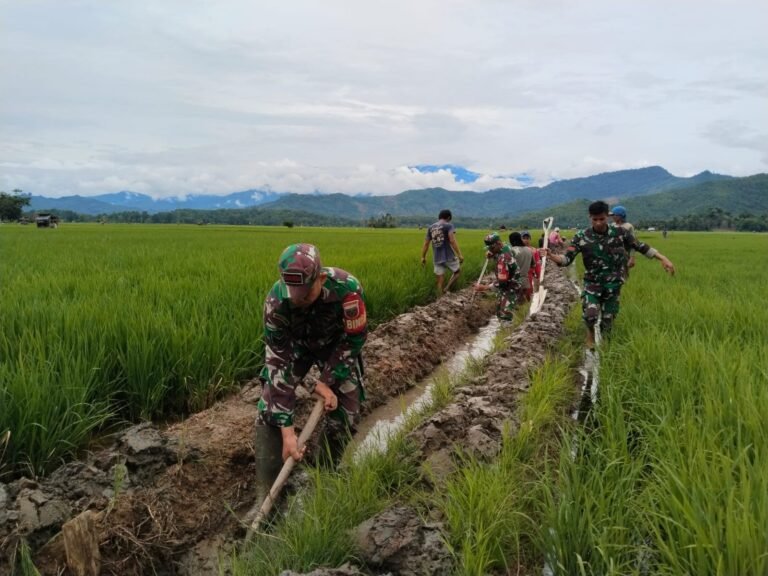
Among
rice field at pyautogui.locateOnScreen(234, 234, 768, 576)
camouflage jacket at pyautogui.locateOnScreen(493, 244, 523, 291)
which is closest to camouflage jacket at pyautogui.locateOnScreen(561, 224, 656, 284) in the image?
rice field at pyautogui.locateOnScreen(234, 234, 768, 576)

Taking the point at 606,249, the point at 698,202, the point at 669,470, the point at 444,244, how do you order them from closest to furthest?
the point at 669,470 → the point at 606,249 → the point at 444,244 → the point at 698,202

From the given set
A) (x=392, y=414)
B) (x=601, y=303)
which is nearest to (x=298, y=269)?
(x=392, y=414)

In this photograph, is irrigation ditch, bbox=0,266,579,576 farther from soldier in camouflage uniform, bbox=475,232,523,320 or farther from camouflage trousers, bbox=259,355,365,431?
soldier in camouflage uniform, bbox=475,232,523,320

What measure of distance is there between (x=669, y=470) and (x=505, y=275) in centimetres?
517

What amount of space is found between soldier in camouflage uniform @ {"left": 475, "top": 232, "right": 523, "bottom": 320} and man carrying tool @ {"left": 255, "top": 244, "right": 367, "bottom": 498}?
4177 millimetres

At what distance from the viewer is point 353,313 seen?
257cm

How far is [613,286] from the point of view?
4750 mm

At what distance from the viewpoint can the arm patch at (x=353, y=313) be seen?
2.56m

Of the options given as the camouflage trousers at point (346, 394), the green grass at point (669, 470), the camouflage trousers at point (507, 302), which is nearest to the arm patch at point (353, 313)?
the camouflage trousers at point (346, 394)

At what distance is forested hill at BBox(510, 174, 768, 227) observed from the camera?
138000mm

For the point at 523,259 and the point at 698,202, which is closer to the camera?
the point at 523,259

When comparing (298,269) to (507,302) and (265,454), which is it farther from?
(507,302)

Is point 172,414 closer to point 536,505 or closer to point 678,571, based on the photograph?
point 536,505

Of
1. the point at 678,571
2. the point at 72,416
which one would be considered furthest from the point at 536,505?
the point at 72,416
